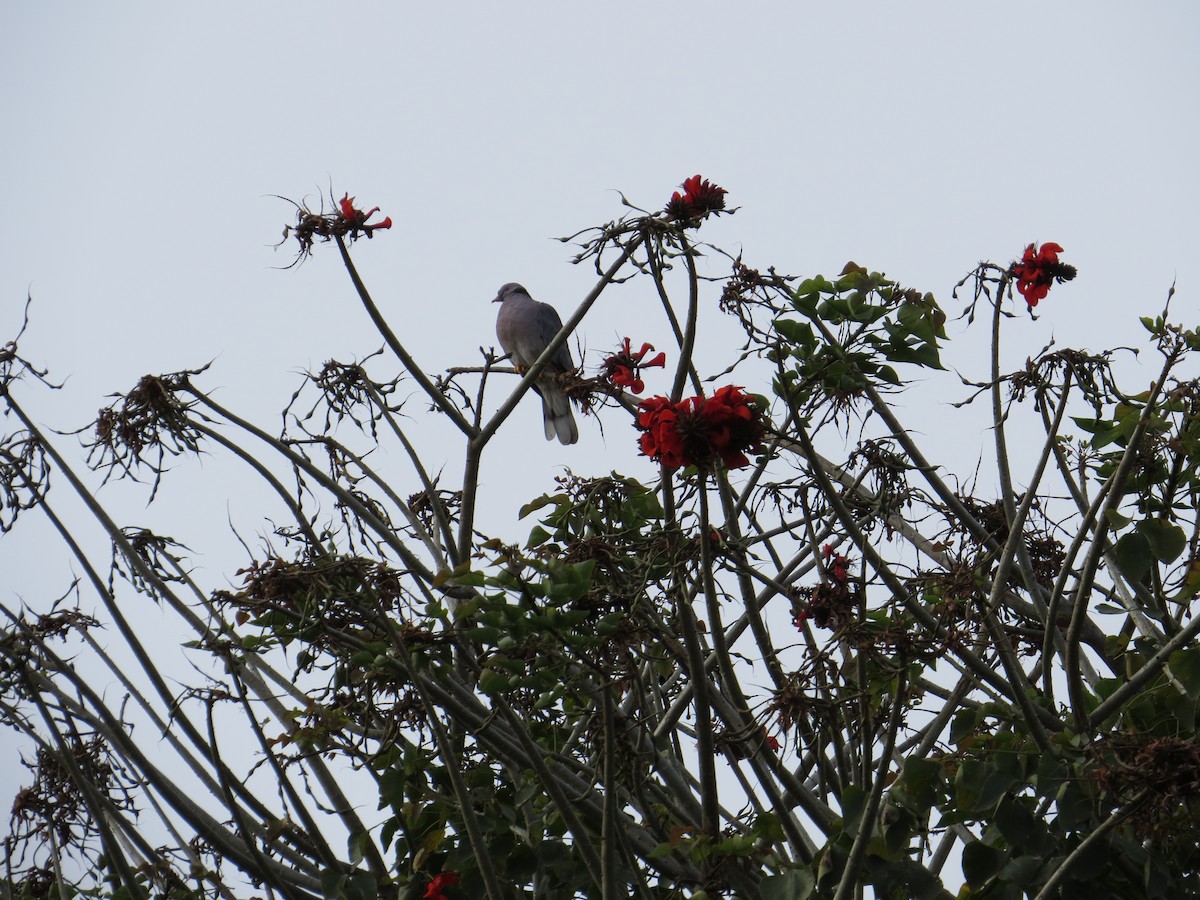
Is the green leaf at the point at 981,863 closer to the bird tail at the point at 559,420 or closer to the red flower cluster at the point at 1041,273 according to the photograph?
the red flower cluster at the point at 1041,273

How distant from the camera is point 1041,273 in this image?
3523mm

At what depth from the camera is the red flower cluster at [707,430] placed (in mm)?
2291

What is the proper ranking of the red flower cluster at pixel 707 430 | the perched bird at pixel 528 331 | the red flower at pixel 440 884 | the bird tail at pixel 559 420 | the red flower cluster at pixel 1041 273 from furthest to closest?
the perched bird at pixel 528 331 < the bird tail at pixel 559 420 < the red flower cluster at pixel 1041 273 < the red flower at pixel 440 884 < the red flower cluster at pixel 707 430

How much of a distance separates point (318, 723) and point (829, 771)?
1.43m

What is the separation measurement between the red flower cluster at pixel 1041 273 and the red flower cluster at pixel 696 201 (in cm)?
112

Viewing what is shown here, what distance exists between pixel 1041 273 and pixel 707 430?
1.70m

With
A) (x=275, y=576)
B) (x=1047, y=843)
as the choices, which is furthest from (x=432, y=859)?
(x=1047, y=843)

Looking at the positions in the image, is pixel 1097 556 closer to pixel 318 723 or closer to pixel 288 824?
pixel 318 723

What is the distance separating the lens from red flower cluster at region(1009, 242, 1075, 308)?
11.6 ft

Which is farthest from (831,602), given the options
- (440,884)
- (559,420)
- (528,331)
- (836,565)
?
(528,331)

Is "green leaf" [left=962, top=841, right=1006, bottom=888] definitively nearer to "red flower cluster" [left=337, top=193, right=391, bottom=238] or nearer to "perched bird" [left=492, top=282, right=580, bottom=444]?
"red flower cluster" [left=337, top=193, right=391, bottom=238]

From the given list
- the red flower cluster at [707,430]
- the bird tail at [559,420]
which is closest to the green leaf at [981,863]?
the red flower cluster at [707,430]

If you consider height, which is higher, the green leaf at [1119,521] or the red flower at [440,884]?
the red flower at [440,884]

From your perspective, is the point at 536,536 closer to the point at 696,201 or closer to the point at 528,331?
the point at 696,201
